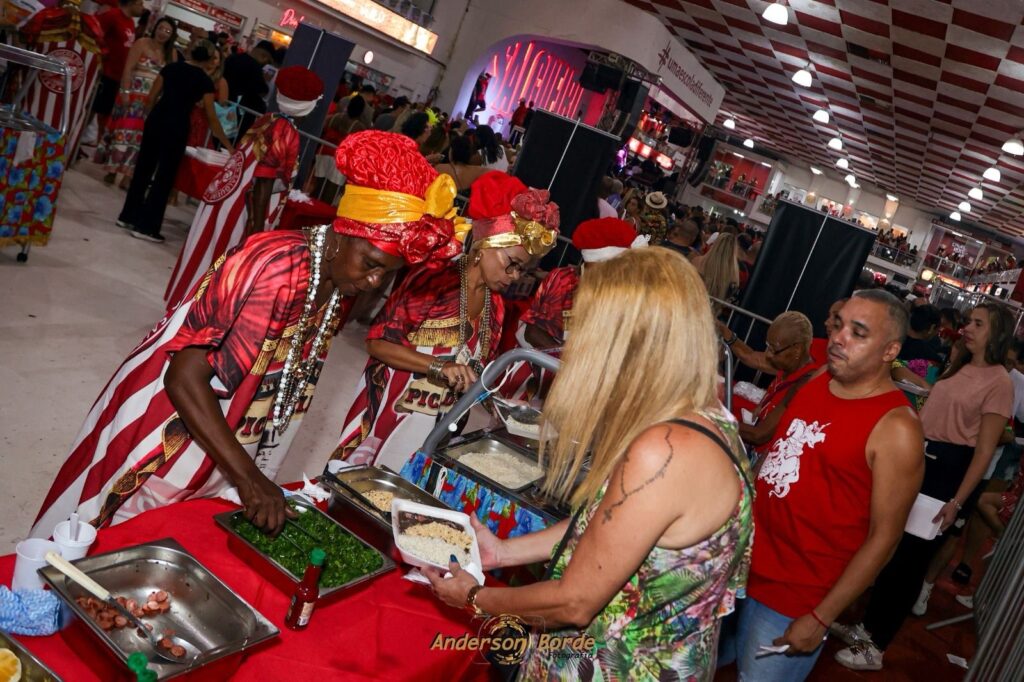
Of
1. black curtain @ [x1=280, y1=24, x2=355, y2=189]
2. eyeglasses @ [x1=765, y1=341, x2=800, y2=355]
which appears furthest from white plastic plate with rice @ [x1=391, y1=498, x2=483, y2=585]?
black curtain @ [x1=280, y1=24, x2=355, y2=189]

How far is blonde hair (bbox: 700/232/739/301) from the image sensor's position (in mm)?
6891

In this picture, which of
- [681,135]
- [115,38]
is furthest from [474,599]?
[681,135]

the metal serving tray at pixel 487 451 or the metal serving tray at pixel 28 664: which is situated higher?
the metal serving tray at pixel 487 451

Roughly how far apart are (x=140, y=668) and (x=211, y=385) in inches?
31.4

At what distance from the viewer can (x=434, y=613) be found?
185 cm

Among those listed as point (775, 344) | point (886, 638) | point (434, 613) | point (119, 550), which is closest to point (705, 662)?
point (434, 613)

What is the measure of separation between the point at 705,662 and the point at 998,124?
1325 cm

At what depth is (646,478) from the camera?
4.37ft

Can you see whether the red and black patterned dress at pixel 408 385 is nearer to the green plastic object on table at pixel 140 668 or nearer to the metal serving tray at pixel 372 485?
the metal serving tray at pixel 372 485

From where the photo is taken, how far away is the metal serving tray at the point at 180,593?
4.61ft

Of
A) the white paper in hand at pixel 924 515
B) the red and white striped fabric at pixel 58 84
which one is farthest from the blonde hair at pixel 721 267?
the red and white striped fabric at pixel 58 84

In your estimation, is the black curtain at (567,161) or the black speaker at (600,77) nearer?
the black curtain at (567,161)

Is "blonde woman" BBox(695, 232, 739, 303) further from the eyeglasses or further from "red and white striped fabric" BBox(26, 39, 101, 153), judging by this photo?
"red and white striped fabric" BBox(26, 39, 101, 153)

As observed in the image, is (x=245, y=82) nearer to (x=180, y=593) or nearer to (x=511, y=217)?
(x=511, y=217)
